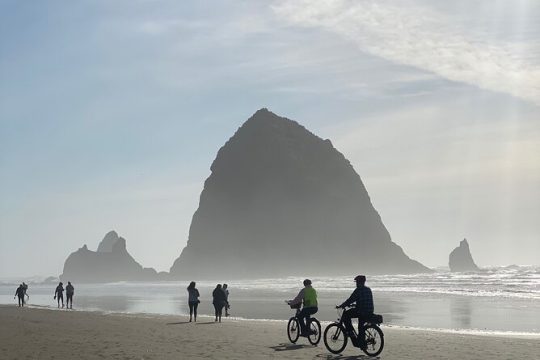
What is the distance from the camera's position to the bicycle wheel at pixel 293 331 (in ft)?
59.0

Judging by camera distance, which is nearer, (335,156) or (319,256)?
(319,256)

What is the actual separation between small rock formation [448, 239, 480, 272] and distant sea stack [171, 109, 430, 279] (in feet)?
72.4

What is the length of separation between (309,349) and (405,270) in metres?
154

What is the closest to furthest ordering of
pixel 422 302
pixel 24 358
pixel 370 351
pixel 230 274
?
pixel 24 358, pixel 370 351, pixel 422 302, pixel 230 274

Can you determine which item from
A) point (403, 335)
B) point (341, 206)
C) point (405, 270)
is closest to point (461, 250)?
point (405, 270)

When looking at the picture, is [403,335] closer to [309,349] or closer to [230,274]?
[309,349]

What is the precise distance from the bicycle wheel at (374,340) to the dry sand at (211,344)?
297 mm

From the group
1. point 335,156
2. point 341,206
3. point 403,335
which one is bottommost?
point 403,335

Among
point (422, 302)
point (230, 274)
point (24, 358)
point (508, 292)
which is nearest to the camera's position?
point (24, 358)

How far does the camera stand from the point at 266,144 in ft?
560

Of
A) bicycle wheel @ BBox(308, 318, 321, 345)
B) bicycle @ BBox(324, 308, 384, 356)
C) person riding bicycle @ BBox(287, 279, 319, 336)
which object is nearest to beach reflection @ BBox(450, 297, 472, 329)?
bicycle wheel @ BBox(308, 318, 321, 345)

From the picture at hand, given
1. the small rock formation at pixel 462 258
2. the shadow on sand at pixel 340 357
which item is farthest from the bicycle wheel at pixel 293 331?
the small rock formation at pixel 462 258

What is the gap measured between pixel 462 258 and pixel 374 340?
184 metres

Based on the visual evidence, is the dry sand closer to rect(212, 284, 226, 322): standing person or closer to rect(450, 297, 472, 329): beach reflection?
rect(212, 284, 226, 322): standing person
